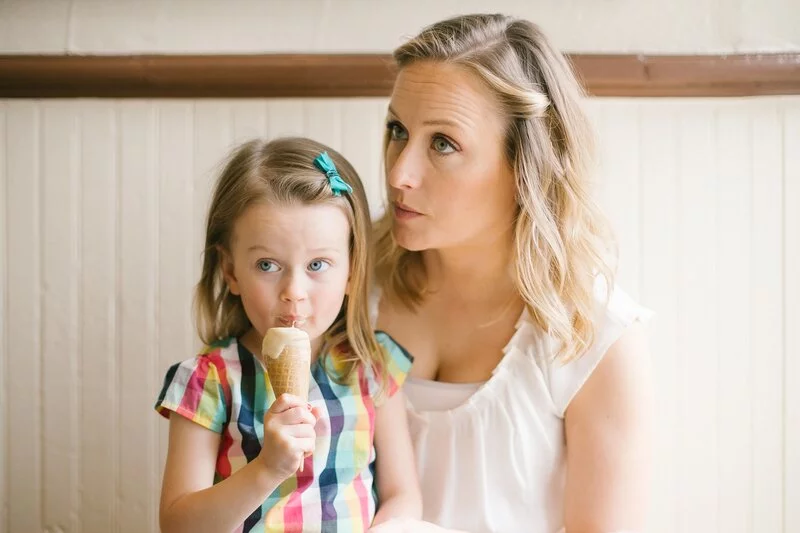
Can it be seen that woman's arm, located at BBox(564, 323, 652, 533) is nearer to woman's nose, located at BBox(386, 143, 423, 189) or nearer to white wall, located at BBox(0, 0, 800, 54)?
woman's nose, located at BBox(386, 143, 423, 189)

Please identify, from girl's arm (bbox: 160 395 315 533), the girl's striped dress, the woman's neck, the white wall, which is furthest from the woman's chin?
the white wall

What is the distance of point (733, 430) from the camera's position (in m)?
1.84

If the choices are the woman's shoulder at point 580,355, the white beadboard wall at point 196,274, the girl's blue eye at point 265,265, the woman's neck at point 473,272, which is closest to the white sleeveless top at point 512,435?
the woman's shoulder at point 580,355

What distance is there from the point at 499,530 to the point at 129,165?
45.7 inches

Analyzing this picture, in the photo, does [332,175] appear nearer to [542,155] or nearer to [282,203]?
[282,203]

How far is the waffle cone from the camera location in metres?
1.24

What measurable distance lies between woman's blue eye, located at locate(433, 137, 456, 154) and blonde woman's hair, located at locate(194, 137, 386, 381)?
160 millimetres

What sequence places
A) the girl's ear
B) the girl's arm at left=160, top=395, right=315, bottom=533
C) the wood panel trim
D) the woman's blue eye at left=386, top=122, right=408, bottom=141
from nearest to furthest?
the girl's arm at left=160, top=395, right=315, bottom=533
the girl's ear
the woman's blue eye at left=386, top=122, right=408, bottom=141
the wood panel trim

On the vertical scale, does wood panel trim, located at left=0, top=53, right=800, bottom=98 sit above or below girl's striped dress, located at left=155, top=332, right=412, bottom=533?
above

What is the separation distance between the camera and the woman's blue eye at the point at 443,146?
1466mm

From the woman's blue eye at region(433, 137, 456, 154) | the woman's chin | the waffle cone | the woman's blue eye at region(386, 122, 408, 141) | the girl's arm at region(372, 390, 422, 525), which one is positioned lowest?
the girl's arm at region(372, 390, 422, 525)

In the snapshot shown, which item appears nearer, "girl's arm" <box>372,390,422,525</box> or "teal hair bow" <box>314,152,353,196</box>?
"teal hair bow" <box>314,152,353,196</box>

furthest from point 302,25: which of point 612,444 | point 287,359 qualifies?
point 612,444

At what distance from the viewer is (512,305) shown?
5.47 ft
